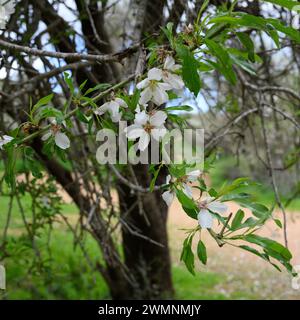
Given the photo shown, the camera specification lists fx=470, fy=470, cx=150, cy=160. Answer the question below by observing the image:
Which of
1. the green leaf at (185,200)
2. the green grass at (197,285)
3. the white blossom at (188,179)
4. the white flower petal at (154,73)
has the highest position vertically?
the white flower petal at (154,73)

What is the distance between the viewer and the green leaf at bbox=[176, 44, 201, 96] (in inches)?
33.6

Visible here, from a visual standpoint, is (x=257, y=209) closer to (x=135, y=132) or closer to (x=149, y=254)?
(x=135, y=132)

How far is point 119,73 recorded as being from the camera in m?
2.63

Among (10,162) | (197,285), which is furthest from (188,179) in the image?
(197,285)

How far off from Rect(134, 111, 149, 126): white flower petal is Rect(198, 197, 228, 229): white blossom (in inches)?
7.7

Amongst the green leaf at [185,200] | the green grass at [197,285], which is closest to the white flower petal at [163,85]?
the green leaf at [185,200]

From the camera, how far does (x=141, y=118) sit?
36.3 inches

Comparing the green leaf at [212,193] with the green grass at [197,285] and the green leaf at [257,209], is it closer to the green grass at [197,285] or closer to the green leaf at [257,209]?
the green leaf at [257,209]

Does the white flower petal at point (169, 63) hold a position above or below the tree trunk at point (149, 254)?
above

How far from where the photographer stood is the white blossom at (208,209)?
2.89 feet

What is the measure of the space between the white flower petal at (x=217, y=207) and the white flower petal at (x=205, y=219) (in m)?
0.02

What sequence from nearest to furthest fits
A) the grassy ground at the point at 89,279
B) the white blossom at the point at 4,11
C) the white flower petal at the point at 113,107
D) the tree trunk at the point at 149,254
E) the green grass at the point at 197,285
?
the white flower petal at the point at 113,107, the white blossom at the point at 4,11, the tree trunk at the point at 149,254, the grassy ground at the point at 89,279, the green grass at the point at 197,285

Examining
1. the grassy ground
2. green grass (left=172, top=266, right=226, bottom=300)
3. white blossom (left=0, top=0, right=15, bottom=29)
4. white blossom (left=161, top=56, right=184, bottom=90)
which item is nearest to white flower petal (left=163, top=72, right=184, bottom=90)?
white blossom (left=161, top=56, right=184, bottom=90)
